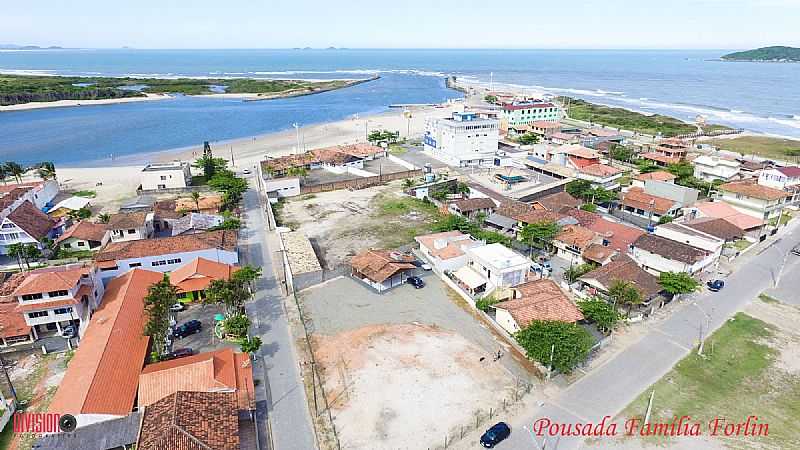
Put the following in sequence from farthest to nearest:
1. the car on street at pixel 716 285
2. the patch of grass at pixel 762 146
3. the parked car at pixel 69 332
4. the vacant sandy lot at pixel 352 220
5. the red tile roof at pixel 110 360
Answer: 1. the patch of grass at pixel 762 146
2. the vacant sandy lot at pixel 352 220
3. the car on street at pixel 716 285
4. the parked car at pixel 69 332
5. the red tile roof at pixel 110 360

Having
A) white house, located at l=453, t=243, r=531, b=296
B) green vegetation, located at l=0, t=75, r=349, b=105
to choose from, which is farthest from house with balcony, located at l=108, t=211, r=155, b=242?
Answer: green vegetation, located at l=0, t=75, r=349, b=105

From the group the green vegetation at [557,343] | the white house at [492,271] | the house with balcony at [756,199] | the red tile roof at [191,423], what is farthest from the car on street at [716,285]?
the red tile roof at [191,423]

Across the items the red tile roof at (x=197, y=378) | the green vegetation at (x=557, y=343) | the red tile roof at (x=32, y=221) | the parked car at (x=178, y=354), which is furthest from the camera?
the red tile roof at (x=32, y=221)

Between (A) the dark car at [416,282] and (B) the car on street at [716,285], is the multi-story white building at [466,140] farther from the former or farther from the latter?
(B) the car on street at [716,285]

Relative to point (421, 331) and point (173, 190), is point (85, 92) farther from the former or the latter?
point (421, 331)

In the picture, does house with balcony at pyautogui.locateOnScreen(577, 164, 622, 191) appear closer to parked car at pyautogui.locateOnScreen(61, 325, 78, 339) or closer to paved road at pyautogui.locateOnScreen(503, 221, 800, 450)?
paved road at pyautogui.locateOnScreen(503, 221, 800, 450)

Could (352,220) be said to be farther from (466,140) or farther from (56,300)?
(466,140)

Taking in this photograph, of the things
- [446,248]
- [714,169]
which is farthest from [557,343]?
[714,169]
